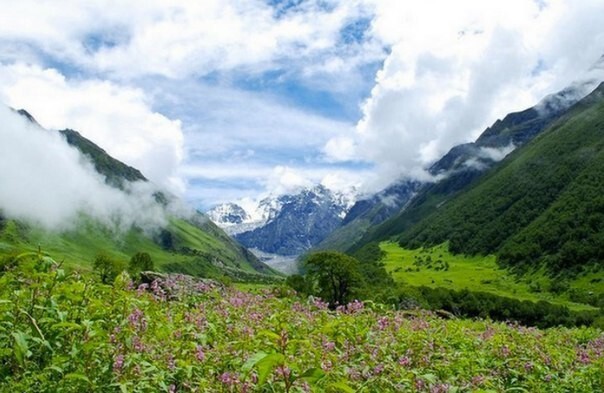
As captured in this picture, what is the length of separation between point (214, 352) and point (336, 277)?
86700mm

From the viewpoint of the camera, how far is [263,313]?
38.4ft

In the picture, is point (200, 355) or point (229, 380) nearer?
point (229, 380)

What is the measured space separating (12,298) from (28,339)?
4.83 ft

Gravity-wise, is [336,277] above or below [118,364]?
below

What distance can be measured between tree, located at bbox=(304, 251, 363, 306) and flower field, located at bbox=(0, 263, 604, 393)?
77.6 m

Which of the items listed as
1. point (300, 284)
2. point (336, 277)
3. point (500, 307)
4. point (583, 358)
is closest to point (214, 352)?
point (583, 358)

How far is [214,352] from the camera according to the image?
7750 millimetres

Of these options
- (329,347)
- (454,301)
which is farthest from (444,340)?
(454,301)

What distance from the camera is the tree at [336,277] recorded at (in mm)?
91000

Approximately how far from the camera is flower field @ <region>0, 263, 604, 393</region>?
609cm

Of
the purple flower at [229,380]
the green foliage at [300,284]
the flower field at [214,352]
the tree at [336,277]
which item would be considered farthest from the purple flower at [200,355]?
the tree at [336,277]

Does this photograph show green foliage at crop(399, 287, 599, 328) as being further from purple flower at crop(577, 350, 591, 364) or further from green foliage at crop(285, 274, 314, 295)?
purple flower at crop(577, 350, 591, 364)

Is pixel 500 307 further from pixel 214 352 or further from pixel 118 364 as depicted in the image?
pixel 118 364

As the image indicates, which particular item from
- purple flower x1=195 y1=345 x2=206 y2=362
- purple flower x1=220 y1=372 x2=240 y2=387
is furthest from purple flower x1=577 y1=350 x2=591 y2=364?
purple flower x1=220 y1=372 x2=240 y2=387
